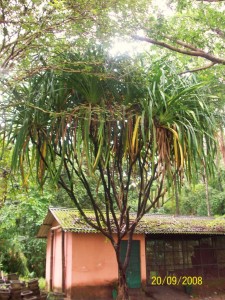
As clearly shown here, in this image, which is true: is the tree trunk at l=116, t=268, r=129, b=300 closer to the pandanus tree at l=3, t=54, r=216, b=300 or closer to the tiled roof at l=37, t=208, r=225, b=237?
the pandanus tree at l=3, t=54, r=216, b=300

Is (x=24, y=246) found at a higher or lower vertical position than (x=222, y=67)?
lower

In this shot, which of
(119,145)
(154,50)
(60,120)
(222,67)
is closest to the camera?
(60,120)

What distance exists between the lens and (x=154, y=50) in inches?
260

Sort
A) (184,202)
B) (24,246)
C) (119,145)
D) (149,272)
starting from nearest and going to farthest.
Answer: (119,145) → (149,272) → (24,246) → (184,202)

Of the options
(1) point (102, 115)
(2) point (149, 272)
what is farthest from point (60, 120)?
(2) point (149, 272)

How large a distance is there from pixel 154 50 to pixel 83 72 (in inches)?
124

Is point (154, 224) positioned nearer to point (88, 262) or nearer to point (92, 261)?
point (92, 261)

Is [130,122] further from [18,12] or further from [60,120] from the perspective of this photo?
[18,12]

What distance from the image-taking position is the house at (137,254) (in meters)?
9.65

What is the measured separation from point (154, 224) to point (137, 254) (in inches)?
43.6

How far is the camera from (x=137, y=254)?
34.7ft

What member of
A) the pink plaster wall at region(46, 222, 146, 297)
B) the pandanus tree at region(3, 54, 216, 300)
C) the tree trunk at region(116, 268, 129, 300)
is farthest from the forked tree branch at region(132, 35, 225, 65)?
the pink plaster wall at region(46, 222, 146, 297)

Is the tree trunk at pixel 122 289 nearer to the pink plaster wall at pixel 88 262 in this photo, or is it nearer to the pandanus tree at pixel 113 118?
the pandanus tree at pixel 113 118

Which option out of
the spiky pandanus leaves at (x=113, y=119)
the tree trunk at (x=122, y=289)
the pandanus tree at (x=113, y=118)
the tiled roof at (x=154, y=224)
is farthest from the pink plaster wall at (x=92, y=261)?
the spiky pandanus leaves at (x=113, y=119)
